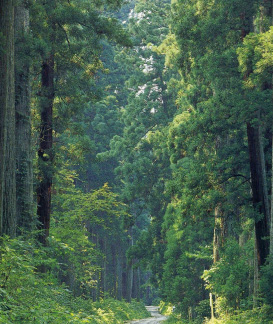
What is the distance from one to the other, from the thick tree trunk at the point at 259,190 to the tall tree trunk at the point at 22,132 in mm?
6805

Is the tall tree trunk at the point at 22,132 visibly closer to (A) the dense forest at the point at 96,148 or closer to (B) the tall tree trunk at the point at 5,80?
(A) the dense forest at the point at 96,148

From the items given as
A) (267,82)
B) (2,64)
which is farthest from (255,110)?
(2,64)

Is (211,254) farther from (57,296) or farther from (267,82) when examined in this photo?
(57,296)

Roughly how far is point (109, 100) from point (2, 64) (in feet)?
113

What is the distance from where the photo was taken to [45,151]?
1777cm

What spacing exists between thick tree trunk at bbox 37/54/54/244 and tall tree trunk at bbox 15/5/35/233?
2.33 metres

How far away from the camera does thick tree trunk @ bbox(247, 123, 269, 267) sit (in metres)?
17.3

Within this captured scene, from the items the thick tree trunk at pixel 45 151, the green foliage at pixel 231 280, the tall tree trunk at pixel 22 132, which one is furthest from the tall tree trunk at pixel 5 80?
the green foliage at pixel 231 280

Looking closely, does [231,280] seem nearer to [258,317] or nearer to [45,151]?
[258,317]

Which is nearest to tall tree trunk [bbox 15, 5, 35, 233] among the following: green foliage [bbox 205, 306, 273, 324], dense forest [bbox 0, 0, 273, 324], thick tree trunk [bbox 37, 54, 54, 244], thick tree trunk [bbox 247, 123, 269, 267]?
dense forest [bbox 0, 0, 273, 324]

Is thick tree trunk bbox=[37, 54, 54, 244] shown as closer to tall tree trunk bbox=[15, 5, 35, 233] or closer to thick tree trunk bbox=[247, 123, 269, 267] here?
tall tree trunk bbox=[15, 5, 35, 233]

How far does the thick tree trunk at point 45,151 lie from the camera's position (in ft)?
56.2

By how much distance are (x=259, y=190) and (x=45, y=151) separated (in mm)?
6639

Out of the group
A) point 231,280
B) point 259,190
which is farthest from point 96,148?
point 231,280
